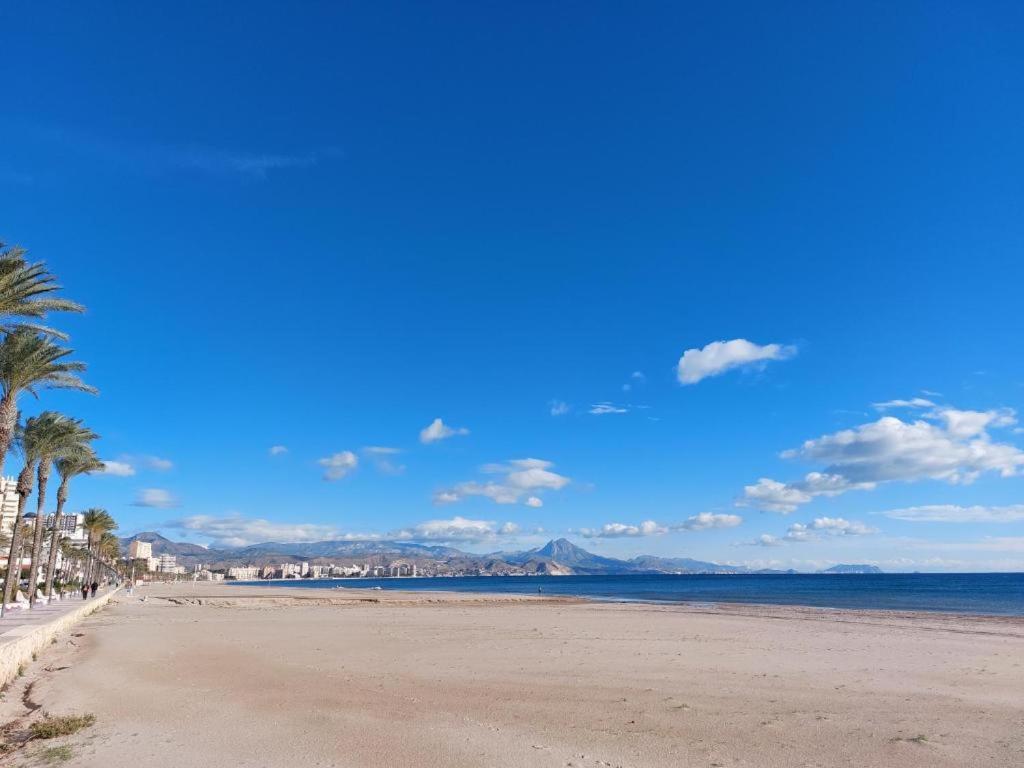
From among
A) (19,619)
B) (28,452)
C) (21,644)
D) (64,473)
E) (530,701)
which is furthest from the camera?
(64,473)

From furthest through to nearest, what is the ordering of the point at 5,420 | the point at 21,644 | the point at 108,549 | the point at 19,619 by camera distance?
the point at 108,549
the point at 19,619
the point at 5,420
the point at 21,644

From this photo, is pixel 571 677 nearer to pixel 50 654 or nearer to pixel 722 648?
pixel 722 648

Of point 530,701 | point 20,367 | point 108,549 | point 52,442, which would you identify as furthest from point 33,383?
point 108,549

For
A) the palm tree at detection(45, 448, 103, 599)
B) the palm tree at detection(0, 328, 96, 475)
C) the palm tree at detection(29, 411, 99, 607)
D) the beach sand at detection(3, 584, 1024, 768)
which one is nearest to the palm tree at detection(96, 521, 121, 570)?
the palm tree at detection(45, 448, 103, 599)

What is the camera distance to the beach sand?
8.47 m

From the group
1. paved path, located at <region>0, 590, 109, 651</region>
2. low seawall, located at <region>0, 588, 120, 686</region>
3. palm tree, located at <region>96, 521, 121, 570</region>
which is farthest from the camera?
palm tree, located at <region>96, 521, 121, 570</region>

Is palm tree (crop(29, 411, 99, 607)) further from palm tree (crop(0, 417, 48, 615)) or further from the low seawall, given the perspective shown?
the low seawall

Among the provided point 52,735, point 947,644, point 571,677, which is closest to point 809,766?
point 571,677

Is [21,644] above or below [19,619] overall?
above

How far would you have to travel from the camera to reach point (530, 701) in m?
11.8

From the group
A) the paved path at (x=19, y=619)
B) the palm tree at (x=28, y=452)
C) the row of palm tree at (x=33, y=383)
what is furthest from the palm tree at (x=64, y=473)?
the paved path at (x=19, y=619)

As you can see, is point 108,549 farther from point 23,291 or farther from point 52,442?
point 23,291

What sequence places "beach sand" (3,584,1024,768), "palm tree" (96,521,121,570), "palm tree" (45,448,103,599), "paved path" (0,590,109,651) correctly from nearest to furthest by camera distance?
"beach sand" (3,584,1024,768) → "paved path" (0,590,109,651) → "palm tree" (45,448,103,599) → "palm tree" (96,521,121,570)

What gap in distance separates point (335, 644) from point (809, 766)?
17664 mm
